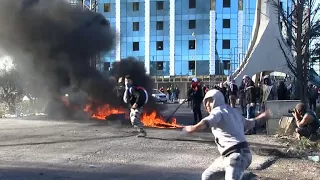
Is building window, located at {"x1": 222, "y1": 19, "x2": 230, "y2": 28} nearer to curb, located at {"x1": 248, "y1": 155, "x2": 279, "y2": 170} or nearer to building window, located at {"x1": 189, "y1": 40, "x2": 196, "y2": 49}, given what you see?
building window, located at {"x1": 189, "y1": 40, "x2": 196, "y2": 49}

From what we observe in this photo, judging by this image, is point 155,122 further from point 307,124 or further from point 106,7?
point 106,7

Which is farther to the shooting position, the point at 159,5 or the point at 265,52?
the point at 159,5

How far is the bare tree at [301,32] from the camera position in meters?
12.0

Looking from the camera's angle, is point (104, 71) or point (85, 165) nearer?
point (85, 165)

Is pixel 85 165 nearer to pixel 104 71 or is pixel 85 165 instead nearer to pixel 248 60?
pixel 104 71

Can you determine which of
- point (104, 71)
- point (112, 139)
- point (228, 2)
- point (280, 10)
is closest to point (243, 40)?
point (228, 2)

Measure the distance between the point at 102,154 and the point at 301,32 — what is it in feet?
22.6

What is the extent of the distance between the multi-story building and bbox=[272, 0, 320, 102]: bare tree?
39236 mm

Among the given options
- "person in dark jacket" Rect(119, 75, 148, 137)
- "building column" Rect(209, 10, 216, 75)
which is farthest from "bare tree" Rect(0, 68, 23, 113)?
"building column" Rect(209, 10, 216, 75)

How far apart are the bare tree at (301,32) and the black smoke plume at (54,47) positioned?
23.5ft

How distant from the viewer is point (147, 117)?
49.1 ft

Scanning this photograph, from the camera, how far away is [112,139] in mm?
10391

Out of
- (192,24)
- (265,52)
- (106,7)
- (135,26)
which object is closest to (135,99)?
(265,52)

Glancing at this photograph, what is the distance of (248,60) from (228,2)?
63.4ft
